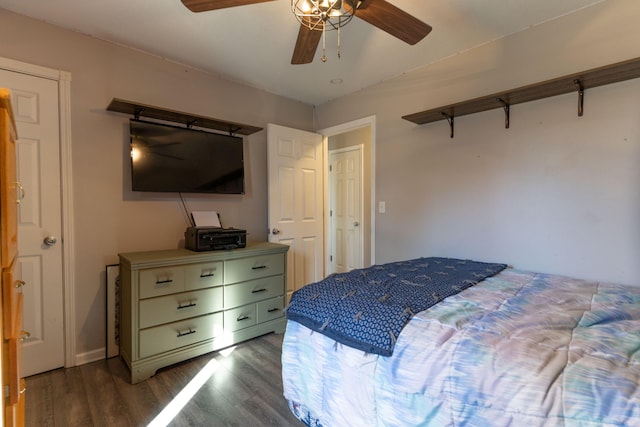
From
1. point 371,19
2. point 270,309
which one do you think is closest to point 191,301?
point 270,309

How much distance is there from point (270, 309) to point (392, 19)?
2359 millimetres

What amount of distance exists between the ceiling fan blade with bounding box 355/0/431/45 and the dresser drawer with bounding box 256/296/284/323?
7.37 feet

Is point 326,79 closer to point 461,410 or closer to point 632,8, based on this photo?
point 632,8

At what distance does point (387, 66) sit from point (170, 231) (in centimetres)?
240

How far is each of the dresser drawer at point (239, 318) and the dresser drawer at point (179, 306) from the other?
0.41ft

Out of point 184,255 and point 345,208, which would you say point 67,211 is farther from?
point 345,208

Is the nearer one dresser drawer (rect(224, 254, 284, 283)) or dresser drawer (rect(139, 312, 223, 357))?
dresser drawer (rect(139, 312, 223, 357))

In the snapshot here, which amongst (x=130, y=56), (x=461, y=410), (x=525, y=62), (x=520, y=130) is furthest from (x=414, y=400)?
(x=130, y=56)

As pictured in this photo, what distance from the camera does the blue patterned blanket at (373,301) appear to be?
3.72ft

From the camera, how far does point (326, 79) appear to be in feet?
9.55

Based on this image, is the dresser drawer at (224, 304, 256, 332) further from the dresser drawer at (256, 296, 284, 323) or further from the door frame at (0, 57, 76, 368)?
the door frame at (0, 57, 76, 368)

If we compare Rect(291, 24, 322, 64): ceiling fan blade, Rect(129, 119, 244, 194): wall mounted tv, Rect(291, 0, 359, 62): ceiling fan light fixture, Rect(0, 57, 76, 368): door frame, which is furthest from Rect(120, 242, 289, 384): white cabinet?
Rect(291, 0, 359, 62): ceiling fan light fixture

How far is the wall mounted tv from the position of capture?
2.29 m

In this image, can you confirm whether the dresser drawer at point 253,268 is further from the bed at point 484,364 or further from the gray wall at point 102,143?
the bed at point 484,364
